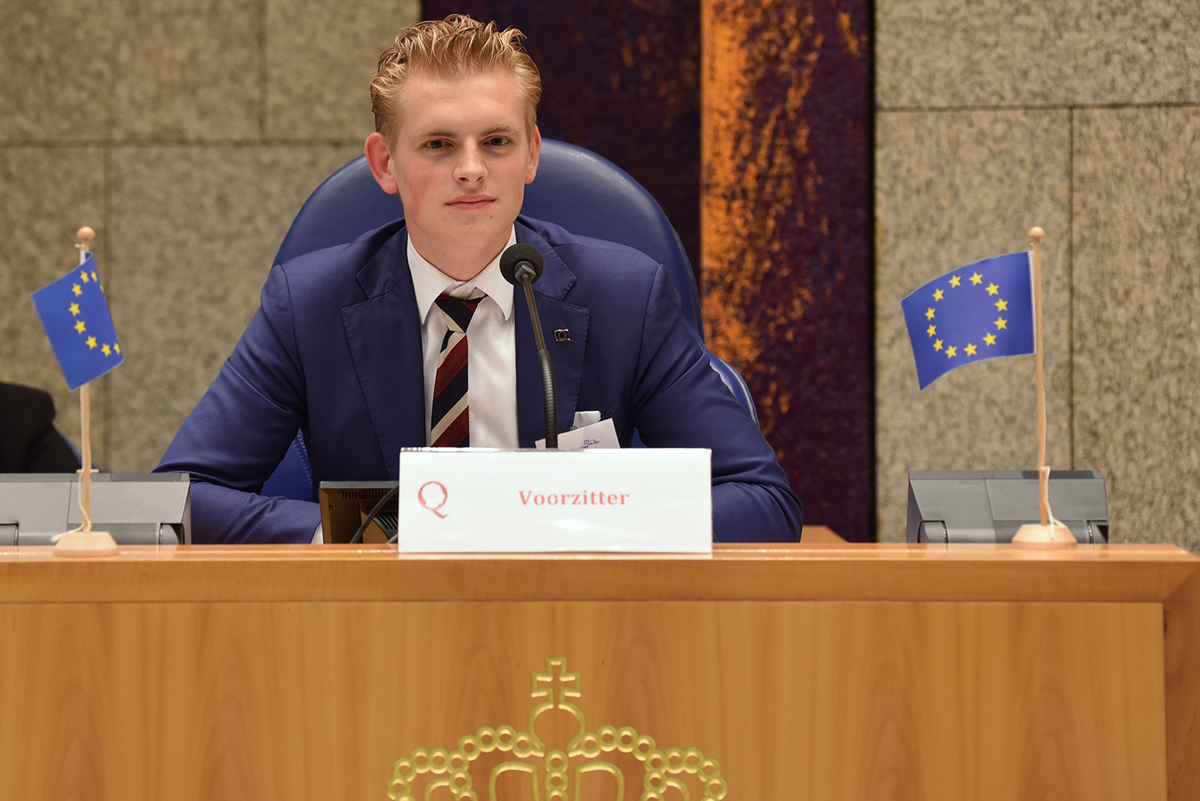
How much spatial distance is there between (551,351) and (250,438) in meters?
0.47

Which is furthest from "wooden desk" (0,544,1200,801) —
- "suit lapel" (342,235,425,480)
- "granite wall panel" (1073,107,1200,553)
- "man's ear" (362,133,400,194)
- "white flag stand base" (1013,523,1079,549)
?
"granite wall panel" (1073,107,1200,553)

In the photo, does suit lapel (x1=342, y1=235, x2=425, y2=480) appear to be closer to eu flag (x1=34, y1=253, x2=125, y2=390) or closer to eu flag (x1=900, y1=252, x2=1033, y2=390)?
eu flag (x1=34, y1=253, x2=125, y2=390)

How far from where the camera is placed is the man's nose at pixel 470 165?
1.54 m

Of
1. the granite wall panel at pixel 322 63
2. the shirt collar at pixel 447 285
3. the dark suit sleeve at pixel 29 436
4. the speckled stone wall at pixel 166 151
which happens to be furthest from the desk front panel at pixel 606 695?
the granite wall panel at pixel 322 63

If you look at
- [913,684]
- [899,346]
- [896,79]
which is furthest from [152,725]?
[896,79]

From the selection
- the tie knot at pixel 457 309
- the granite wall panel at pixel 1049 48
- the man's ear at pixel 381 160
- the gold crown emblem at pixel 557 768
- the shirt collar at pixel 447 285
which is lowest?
the gold crown emblem at pixel 557 768

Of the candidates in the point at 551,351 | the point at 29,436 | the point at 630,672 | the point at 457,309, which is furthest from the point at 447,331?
the point at 29,436

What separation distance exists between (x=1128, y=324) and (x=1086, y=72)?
0.61 metres

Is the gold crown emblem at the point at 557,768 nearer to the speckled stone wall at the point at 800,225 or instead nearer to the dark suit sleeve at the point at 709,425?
the dark suit sleeve at the point at 709,425

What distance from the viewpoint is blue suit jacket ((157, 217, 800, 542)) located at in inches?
62.7

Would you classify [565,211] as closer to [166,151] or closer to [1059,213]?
[1059,213]

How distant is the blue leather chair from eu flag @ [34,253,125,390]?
0.84 metres

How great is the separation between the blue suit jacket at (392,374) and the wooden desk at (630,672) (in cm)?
67

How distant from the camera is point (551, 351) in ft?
5.49
